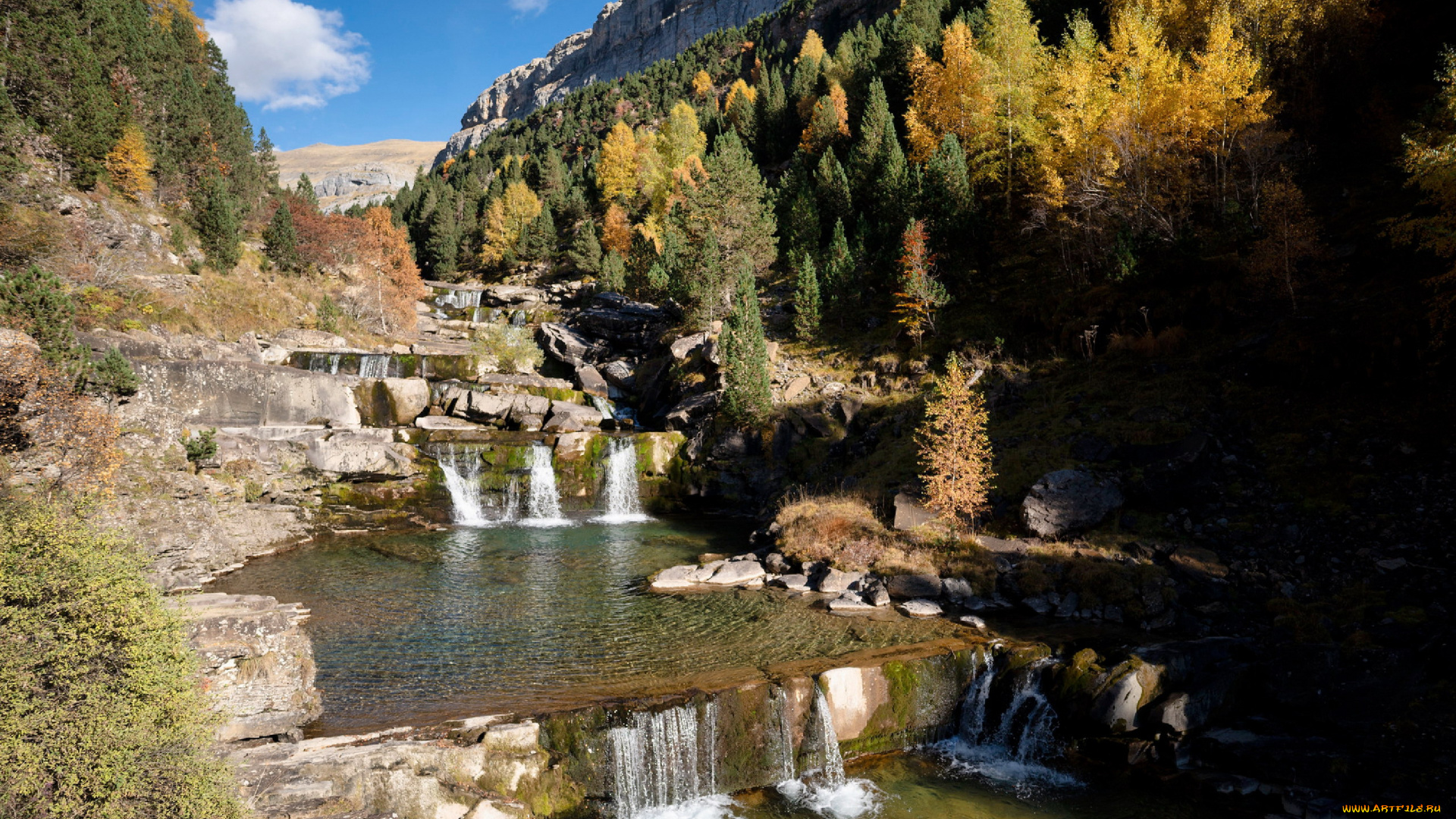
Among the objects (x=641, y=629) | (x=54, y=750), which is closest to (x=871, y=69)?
(x=641, y=629)

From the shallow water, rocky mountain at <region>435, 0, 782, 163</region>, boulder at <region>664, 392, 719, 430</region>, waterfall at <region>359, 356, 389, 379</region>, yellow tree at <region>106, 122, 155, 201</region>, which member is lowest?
the shallow water

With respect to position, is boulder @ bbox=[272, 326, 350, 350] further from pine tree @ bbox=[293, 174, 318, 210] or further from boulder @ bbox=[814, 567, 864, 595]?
boulder @ bbox=[814, 567, 864, 595]

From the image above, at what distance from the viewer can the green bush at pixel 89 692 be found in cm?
583

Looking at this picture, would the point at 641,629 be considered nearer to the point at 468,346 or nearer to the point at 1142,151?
the point at 1142,151

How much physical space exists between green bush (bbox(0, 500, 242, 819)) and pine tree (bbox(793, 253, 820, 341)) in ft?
121

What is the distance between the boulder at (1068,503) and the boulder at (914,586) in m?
4.21

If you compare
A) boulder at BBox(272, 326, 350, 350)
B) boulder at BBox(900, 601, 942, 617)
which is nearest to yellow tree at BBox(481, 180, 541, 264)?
boulder at BBox(272, 326, 350, 350)

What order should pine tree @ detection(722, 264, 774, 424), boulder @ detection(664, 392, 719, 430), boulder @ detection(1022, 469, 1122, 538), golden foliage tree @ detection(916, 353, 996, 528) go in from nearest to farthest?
boulder @ detection(1022, 469, 1122, 538) → golden foliage tree @ detection(916, 353, 996, 528) → pine tree @ detection(722, 264, 774, 424) → boulder @ detection(664, 392, 719, 430)

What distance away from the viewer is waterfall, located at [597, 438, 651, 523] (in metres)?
33.3

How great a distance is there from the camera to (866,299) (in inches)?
1729

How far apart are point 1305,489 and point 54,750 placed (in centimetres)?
2567

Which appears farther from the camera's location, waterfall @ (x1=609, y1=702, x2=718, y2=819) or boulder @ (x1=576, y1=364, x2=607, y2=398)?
boulder @ (x1=576, y1=364, x2=607, y2=398)

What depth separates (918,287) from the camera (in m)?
34.2

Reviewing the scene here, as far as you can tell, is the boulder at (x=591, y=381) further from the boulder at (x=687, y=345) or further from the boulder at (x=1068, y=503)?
the boulder at (x=1068, y=503)
